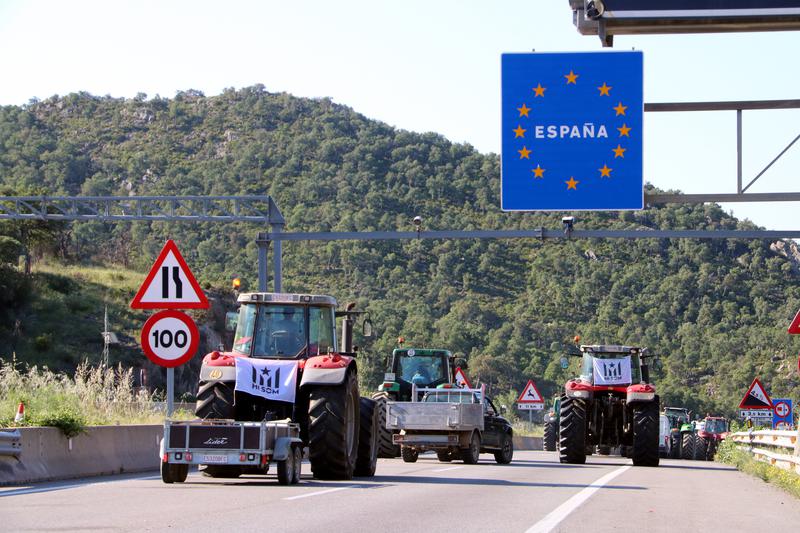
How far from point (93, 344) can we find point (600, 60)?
4226 centimetres

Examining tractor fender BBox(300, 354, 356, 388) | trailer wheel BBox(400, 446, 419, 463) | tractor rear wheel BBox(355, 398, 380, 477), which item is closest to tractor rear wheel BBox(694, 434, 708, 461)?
trailer wheel BBox(400, 446, 419, 463)

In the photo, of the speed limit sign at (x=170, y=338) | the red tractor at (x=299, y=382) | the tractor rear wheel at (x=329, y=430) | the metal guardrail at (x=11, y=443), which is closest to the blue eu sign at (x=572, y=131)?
the red tractor at (x=299, y=382)

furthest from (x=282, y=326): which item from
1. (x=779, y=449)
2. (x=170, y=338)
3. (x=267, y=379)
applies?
(x=779, y=449)

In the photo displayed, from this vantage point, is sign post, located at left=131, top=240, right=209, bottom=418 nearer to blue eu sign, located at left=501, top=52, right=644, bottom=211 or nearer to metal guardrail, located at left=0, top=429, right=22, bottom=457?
metal guardrail, located at left=0, top=429, right=22, bottom=457

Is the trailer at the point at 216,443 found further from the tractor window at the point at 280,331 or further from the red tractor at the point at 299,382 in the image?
the tractor window at the point at 280,331

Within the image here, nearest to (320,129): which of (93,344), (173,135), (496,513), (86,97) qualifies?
(173,135)

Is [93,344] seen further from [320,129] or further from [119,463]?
[320,129]

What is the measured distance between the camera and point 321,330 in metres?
18.6

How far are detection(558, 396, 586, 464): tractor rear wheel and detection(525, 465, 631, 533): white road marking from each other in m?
7.53

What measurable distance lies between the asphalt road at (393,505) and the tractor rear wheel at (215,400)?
2.93ft

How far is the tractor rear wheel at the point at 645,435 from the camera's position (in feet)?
90.4

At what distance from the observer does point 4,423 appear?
1680cm

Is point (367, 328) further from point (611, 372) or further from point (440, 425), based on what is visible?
point (611, 372)

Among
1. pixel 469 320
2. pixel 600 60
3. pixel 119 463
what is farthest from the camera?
pixel 469 320
